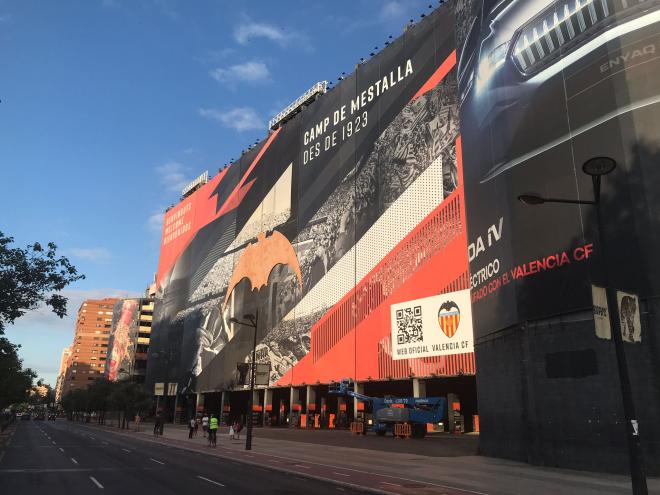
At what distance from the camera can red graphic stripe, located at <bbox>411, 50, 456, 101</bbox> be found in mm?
47406

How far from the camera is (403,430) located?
123ft

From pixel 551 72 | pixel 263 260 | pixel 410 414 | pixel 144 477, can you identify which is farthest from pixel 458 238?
pixel 263 260

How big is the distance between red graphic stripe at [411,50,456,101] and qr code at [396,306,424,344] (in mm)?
20937

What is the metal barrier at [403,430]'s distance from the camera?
37.0m

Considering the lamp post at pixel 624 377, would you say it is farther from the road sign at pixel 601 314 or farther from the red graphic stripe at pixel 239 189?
the red graphic stripe at pixel 239 189

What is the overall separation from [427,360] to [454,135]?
19.4 metres

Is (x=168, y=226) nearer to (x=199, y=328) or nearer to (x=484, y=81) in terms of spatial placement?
(x=199, y=328)

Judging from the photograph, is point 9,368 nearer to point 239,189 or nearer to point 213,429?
point 213,429

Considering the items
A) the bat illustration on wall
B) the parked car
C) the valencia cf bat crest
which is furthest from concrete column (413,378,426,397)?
the parked car

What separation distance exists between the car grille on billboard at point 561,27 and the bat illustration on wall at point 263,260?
136 feet

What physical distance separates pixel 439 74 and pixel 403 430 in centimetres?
3172

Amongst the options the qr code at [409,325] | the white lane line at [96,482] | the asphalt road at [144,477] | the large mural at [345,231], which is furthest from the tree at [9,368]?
the qr code at [409,325]

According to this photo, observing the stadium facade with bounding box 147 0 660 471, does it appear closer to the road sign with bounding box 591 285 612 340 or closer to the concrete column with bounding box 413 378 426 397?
the concrete column with bounding box 413 378 426 397

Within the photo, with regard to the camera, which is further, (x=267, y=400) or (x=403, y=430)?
(x=267, y=400)
